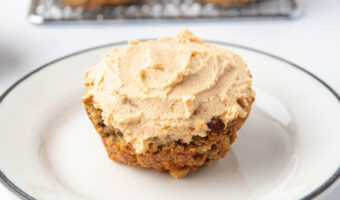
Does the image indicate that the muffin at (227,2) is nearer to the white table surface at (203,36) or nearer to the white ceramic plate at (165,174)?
the white table surface at (203,36)

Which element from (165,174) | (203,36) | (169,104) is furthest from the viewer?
(203,36)

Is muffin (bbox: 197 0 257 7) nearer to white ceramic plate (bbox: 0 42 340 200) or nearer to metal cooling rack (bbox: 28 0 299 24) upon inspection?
metal cooling rack (bbox: 28 0 299 24)

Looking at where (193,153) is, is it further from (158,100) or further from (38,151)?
A: (38,151)

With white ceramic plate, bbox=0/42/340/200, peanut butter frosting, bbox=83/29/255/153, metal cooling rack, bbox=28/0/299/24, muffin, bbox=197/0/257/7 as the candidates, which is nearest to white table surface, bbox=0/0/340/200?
metal cooling rack, bbox=28/0/299/24

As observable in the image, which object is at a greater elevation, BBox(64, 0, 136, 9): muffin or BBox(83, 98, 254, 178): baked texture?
BBox(64, 0, 136, 9): muffin

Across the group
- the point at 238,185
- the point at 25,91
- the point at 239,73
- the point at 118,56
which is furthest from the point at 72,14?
the point at 238,185

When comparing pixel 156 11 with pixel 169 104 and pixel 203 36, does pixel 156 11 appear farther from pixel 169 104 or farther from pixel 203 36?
pixel 169 104

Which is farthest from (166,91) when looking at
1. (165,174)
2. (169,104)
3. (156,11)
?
(156,11)
